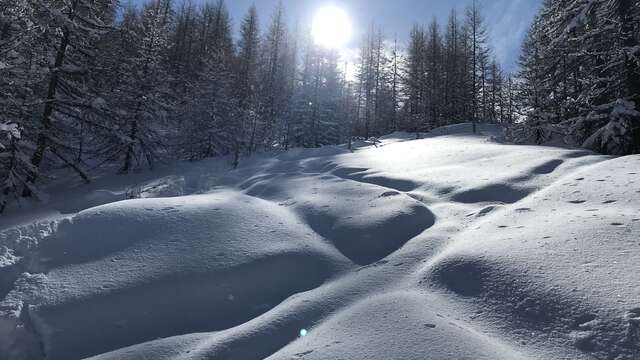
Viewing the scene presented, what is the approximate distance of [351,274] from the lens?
20.0 ft

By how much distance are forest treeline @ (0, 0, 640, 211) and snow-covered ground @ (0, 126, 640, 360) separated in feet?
14.0

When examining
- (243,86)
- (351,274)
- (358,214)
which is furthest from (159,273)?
(243,86)

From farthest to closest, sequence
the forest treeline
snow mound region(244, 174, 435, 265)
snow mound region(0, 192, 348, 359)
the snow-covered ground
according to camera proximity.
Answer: the forest treeline, snow mound region(244, 174, 435, 265), snow mound region(0, 192, 348, 359), the snow-covered ground

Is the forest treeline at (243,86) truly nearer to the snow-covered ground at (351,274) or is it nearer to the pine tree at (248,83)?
the pine tree at (248,83)

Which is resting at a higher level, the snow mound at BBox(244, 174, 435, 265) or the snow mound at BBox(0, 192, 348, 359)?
the snow mound at BBox(244, 174, 435, 265)

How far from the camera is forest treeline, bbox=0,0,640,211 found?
1380cm

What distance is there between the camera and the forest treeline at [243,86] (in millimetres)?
13797

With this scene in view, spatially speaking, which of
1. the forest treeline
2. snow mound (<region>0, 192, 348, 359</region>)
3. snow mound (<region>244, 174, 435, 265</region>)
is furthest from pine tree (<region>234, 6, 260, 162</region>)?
snow mound (<region>0, 192, 348, 359</region>)

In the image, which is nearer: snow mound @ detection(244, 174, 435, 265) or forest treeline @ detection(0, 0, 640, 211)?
snow mound @ detection(244, 174, 435, 265)

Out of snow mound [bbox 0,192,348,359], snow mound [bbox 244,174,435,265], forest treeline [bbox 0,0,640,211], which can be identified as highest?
forest treeline [bbox 0,0,640,211]

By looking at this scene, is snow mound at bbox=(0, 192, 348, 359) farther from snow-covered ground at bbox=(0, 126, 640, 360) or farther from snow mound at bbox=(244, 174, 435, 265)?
snow mound at bbox=(244, 174, 435, 265)

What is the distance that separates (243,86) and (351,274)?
32.0 metres

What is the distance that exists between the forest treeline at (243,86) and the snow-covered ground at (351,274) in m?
4.28

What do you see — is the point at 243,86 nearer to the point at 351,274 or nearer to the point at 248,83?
the point at 248,83
